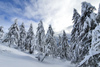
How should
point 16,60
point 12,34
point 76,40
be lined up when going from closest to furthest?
point 16,60 → point 76,40 → point 12,34

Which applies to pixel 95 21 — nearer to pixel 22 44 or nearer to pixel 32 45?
pixel 32 45

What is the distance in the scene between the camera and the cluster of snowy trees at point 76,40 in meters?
4.27

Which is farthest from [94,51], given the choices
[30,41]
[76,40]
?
[30,41]

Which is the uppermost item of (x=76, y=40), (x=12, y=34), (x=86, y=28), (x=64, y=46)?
(x=12, y=34)

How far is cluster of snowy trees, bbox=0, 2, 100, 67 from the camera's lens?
4.27 metres

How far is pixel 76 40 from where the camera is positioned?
16469 mm

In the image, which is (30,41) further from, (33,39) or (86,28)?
(86,28)

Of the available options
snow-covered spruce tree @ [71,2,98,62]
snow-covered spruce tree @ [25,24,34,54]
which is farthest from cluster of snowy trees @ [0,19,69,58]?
snow-covered spruce tree @ [71,2,98,62]

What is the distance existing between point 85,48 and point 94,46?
6.94 m

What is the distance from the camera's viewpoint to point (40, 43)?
29.4 metres

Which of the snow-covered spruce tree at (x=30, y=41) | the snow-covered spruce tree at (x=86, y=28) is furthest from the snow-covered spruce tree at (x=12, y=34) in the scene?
the snow-covered spruce tree at (x=86, y=28)

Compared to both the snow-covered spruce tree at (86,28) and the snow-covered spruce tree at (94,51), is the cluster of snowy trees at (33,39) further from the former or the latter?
the snow-covered spruce tree at (94,51)

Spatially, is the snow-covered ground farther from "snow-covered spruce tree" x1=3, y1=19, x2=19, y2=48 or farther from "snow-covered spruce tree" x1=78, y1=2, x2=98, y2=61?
"snow-covered spruce tree" x1=3, y1=19, x2=19, y2=48

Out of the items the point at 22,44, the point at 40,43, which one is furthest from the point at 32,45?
the point at 22,44
